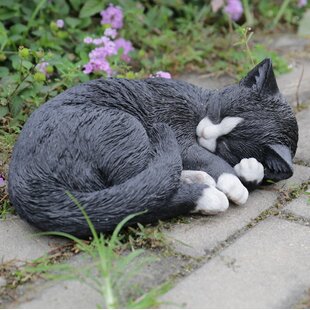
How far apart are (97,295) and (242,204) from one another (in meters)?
0.79

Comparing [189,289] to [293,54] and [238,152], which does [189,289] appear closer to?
[238,152]

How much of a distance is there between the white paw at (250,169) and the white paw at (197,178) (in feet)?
0.46

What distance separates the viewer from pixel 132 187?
7.17 feet

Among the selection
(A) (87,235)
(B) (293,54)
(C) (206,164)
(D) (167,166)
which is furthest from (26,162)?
(B) (293,54)

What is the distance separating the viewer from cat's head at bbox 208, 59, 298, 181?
249 centimetres

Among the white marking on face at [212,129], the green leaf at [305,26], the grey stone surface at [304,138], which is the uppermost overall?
the green leaf at [305,26]

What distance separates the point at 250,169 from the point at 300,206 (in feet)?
0.81

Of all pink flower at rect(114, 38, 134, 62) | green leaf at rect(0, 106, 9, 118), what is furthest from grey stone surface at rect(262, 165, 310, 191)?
pink flower at rect(114, 38, 134, 62)

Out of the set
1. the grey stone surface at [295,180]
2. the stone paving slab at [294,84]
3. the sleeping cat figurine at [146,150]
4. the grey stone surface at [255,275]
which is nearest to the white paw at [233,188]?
the sleeping cat figurine at [146,150]

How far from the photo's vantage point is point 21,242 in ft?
7.38

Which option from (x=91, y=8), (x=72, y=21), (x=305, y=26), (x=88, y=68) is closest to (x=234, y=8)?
(x=305, y=26)

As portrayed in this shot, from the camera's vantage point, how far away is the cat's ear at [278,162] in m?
2.46

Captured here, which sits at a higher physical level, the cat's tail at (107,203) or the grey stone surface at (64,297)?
the cat's tail at (107,203)

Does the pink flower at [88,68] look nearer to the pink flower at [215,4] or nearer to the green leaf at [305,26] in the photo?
the pink flower at [215,4]
